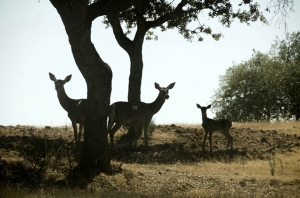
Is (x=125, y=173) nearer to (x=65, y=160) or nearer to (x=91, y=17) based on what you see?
(x=65, y=160)

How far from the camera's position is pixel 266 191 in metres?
12.6

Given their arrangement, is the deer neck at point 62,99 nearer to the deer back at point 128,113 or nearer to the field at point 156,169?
the field at point 156,169

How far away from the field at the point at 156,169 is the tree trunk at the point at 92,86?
50cm

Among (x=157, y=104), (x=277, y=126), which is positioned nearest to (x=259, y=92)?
(x=277, y=126)

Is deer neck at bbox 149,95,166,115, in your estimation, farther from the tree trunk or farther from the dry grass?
the tree trunk

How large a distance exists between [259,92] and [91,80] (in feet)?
107

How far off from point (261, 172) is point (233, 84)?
29524 millimetres

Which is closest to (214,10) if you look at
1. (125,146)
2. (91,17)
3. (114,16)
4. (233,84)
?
(114,16)

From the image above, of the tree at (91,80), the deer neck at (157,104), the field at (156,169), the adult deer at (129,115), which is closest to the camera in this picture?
the field at (156,169)

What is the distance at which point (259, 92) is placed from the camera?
42.8 m

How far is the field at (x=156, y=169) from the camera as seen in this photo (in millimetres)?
11529

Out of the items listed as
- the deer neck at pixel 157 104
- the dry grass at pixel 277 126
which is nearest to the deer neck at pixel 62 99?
the deer neck at pixel 157 104

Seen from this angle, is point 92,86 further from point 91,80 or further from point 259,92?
point 259,92

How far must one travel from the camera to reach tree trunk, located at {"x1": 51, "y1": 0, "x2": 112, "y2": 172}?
12312 millimetres
